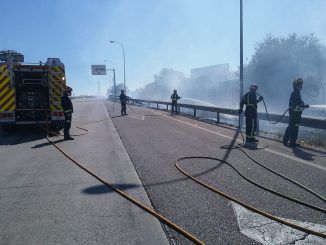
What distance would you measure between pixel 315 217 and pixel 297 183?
1542 mm

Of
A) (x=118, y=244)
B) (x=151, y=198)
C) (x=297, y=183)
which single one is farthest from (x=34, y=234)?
(x=297, y=183)

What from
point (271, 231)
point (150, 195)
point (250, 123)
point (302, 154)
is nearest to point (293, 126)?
point (250, 123)

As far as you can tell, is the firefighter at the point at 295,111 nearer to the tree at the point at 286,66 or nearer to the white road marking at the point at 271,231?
the white road marking at the point at 271,231

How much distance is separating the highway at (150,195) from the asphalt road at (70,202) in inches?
0.5

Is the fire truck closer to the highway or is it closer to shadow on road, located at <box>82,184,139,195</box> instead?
the highway

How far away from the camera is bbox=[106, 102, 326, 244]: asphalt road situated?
4.61 m

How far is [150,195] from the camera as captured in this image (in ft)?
19.1

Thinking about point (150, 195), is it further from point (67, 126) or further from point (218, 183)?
point (67, 126)

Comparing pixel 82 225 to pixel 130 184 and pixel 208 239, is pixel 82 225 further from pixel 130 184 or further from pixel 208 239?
pixel 130 184

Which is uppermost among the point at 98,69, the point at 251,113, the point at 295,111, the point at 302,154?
the point at 98,69

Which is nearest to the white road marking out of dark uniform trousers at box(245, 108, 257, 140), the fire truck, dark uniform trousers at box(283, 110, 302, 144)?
dark uniform trousers at box(283, 110, 302, 144)

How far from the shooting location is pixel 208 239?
13.5ft

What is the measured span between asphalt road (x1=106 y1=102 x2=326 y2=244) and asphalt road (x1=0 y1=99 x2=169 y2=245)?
356 millimetres

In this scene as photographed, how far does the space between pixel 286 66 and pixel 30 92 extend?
158 ft
